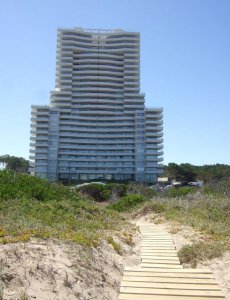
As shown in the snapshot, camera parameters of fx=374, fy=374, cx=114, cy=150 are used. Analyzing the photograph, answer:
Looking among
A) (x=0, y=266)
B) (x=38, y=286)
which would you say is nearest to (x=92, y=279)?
(x=38, y=286)

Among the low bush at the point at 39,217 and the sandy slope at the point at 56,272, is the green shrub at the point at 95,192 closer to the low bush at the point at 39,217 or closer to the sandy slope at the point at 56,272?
the low bush at the point at 39,217

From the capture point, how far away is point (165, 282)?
7125mm

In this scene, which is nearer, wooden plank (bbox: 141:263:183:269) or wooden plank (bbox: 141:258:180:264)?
wooden plank (bbox: 141:263:183:269)

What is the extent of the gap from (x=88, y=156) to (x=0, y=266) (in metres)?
101

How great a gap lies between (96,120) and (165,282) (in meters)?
104

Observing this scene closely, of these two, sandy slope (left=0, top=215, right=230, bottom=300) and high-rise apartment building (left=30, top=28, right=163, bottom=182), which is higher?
high-rise apartment building (left=30, top=28, right=163, bottom=182)

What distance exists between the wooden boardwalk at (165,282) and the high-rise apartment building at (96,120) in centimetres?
9457

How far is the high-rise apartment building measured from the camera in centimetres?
10519

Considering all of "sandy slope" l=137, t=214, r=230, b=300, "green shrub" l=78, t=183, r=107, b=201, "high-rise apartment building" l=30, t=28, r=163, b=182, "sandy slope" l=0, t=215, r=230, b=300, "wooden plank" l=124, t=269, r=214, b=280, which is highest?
"high-rise apartment building" l=30, t=28, r=163, b=182

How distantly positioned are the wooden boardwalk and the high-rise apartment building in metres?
94.6

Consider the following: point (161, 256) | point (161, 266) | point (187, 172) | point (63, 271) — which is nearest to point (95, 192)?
point (161, 256)

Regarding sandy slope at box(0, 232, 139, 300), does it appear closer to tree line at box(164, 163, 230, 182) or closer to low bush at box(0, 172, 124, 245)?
low bush at box(0, 172, 124, 245)

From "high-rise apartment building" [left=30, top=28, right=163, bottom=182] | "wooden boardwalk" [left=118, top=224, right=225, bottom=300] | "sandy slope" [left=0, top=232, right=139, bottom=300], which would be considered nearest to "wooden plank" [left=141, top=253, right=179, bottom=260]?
"wooden boardwalk" [left=118, top=224, right=225, bottom=300]

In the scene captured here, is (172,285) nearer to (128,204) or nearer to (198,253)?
(198,253)
